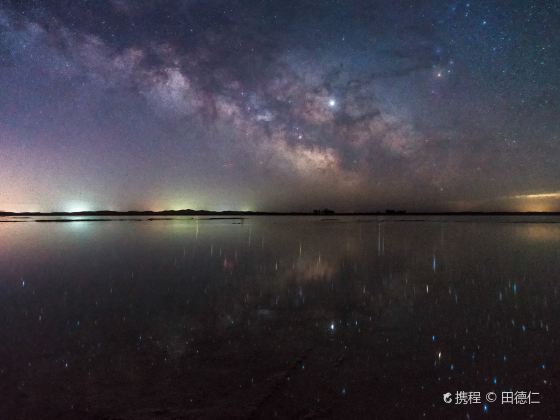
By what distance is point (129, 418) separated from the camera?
10.7 feet

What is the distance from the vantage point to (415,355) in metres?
4.66

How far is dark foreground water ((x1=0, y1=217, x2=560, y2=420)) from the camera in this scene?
3.52 m

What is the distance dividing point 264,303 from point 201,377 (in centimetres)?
322

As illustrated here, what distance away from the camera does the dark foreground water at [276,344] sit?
352 centimetres

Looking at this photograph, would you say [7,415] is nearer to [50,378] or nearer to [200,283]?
[50,378]

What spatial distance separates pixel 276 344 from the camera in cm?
503

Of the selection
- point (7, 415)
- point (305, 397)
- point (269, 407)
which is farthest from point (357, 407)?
point (7, 415)

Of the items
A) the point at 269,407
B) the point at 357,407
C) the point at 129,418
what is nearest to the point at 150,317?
the point at 129,418

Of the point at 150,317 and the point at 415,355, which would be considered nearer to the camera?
the point at 415,355

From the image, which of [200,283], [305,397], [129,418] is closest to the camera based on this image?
[129,418]

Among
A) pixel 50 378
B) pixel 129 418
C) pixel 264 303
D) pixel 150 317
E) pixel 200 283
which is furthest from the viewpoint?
pixel 200 283

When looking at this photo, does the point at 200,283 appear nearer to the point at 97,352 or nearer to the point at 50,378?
the point at 97,352

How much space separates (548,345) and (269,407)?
412cm

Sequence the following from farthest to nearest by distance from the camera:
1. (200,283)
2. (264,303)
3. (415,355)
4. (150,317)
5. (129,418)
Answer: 1. (200,283)
2. (264,303)
3. (150,317)
4. (415,355)
5. (129,418)
